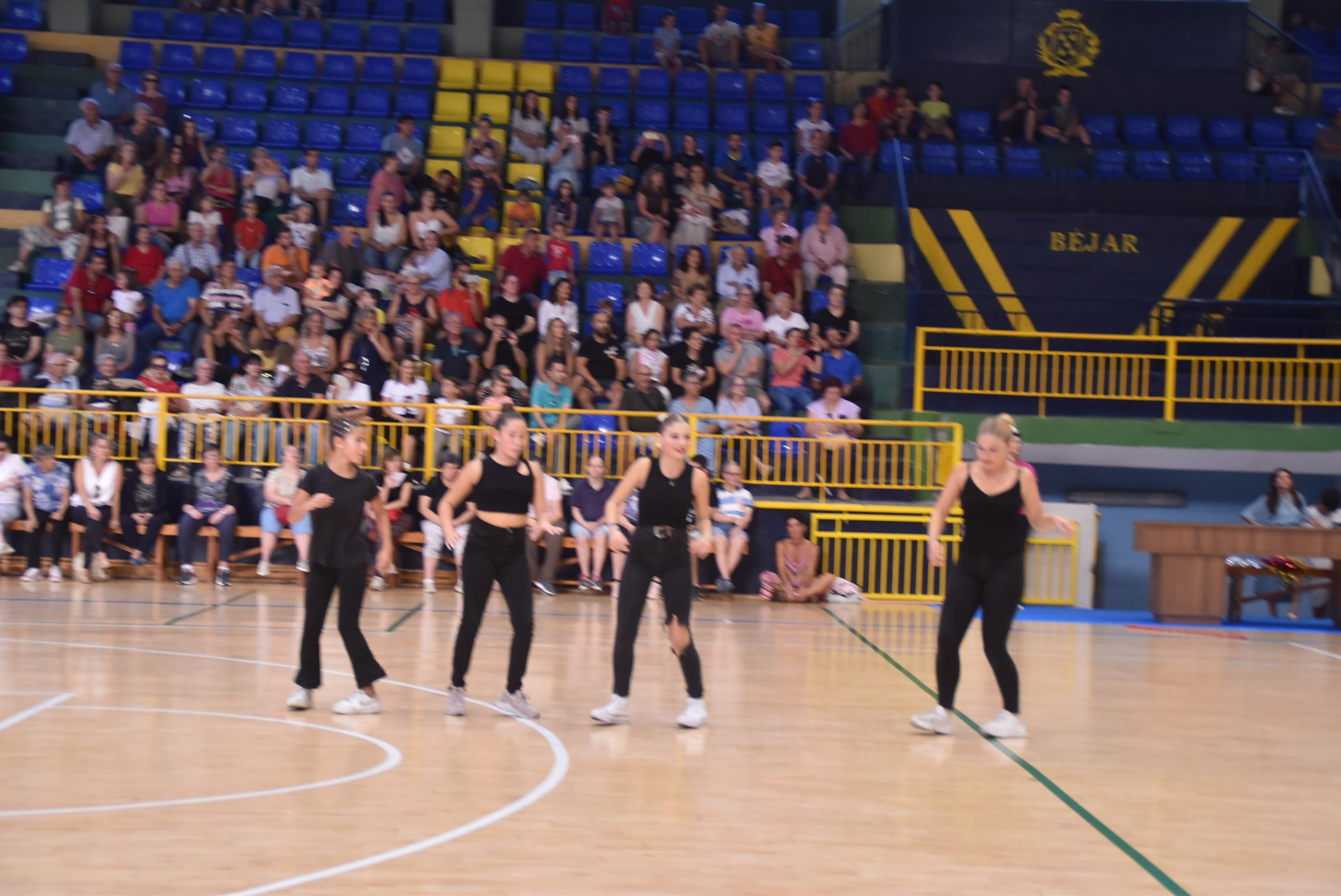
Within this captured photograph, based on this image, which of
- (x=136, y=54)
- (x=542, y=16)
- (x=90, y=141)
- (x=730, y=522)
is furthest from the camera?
(x=542, y=16)

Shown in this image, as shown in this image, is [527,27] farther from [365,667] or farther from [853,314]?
[365,667]

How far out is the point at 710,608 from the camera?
13125mm

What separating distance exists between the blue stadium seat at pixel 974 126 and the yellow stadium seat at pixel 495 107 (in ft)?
23.2

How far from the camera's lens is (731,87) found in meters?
20.7

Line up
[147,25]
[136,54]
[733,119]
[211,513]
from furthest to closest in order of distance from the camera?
1. [147,25]
2. [136,54]
3. [733,119]
4. [211,513]

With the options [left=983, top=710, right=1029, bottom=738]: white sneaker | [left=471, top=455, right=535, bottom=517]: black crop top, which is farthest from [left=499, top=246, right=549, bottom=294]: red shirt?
[left=983, top=710, right=1029, bottom=738]: white sneaker

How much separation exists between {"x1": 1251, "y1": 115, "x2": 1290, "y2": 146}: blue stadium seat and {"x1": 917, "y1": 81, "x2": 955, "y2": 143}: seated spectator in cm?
470

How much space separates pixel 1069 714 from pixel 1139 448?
26.8 ft

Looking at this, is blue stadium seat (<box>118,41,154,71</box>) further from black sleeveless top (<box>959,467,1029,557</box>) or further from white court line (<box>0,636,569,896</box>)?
black sleeveless top (<box>959,467,1029,557</box>)

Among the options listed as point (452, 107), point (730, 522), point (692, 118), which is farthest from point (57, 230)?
point (730, 522)

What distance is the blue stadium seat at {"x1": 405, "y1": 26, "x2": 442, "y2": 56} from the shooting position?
21297mm

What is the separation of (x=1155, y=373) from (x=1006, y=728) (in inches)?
395

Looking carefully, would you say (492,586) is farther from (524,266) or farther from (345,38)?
(345,38)

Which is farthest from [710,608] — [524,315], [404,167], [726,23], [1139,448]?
[726,23]
